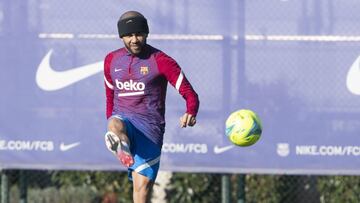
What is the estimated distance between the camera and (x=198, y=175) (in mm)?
11008

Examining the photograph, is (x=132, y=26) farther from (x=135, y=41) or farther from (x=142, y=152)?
(x=142, y=152)

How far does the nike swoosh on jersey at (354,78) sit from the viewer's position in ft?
31.1

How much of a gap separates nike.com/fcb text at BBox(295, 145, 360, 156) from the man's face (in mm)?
2476

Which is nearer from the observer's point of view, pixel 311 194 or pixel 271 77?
pixel 271 77

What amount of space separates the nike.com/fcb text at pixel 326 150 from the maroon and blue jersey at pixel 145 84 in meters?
2.12

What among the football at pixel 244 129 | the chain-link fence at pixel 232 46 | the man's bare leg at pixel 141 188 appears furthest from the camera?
the chain-link fence at pixel 232 46

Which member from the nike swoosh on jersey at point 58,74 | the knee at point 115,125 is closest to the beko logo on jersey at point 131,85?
the knee at point 115,125

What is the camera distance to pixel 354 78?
948 centimetres

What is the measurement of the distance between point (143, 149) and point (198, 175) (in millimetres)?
3360

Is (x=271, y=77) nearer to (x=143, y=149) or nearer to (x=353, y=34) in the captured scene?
(x=353, y=34)

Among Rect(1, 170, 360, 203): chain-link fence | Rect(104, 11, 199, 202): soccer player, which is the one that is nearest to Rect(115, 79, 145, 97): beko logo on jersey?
Rect(104, 11, 199, 202): soccer player

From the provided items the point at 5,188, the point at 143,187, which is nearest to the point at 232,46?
the point at 143,187

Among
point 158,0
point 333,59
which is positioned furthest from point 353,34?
point 158,0

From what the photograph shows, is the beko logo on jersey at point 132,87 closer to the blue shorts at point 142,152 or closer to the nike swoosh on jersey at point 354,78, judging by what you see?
the blue shorts at point 142,152
